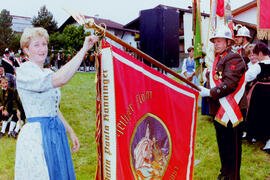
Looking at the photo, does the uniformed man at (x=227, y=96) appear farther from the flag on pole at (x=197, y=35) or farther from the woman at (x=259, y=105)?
the woman at (x=259, y=105)

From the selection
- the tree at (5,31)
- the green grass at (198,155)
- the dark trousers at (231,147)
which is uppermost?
the tree at (5,31)

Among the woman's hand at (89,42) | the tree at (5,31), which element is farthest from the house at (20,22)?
the woman's hand at (89,42)

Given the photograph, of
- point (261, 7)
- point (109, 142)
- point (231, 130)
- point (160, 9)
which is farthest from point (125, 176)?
point (261, 7)

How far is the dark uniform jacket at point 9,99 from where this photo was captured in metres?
6.94

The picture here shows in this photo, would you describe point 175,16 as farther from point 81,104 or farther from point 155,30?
point 81,104

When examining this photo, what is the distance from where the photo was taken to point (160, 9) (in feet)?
17.5

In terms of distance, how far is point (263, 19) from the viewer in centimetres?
635

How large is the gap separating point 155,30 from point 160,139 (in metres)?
3.12

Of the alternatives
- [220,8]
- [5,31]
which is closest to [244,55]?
[220,8]

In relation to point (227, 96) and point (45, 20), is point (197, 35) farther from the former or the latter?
point (45, 20)

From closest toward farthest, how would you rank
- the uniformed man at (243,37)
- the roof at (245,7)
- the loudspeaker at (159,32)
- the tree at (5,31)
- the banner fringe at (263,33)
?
the loudspeaker at (159,32) < the uniformed man at (243,37) < the banner fringe at (263,33) < the roof at (245,7) < the tree at (5,31)

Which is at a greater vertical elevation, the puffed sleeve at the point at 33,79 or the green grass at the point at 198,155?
the puffed sleeve at the point at 33,79

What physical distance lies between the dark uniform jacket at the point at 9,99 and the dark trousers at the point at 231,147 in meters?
5.36

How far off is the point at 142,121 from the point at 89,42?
937 mm
